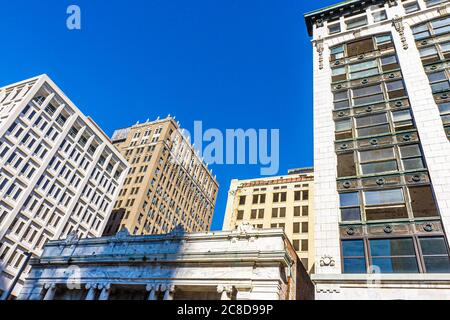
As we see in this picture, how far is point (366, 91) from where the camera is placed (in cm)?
2616

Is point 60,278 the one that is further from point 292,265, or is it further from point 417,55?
point 417,55

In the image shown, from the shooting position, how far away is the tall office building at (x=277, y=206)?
48.4 meters

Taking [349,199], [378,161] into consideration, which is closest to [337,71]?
[378,161]

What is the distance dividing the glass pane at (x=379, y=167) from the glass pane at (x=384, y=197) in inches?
64.4

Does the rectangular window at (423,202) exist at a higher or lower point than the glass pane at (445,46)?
lower

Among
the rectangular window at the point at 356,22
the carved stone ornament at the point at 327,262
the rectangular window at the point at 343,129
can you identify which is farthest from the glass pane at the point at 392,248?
the rectangular window at the point at 356,22

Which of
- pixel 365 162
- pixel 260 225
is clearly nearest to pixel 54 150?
pixel 260 225

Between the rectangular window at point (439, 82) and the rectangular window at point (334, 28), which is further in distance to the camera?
the rectangular window at point (334, 28)

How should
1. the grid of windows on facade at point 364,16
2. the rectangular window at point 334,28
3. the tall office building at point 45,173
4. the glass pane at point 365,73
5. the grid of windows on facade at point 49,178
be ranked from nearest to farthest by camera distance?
the glass pane at point 365,73 < the grid of windows on facade at point 364,16 < the rectangular window at point 334,28 < the tall office building at point 45,173 < the grid of windows on facade at point 49,178

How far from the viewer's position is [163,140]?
82438 mm

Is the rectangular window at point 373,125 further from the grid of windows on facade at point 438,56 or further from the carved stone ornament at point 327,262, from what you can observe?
the carved stone ornament at point 327,262

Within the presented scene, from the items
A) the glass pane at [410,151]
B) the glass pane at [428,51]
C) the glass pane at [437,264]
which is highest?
the glass pane at [428,51]
